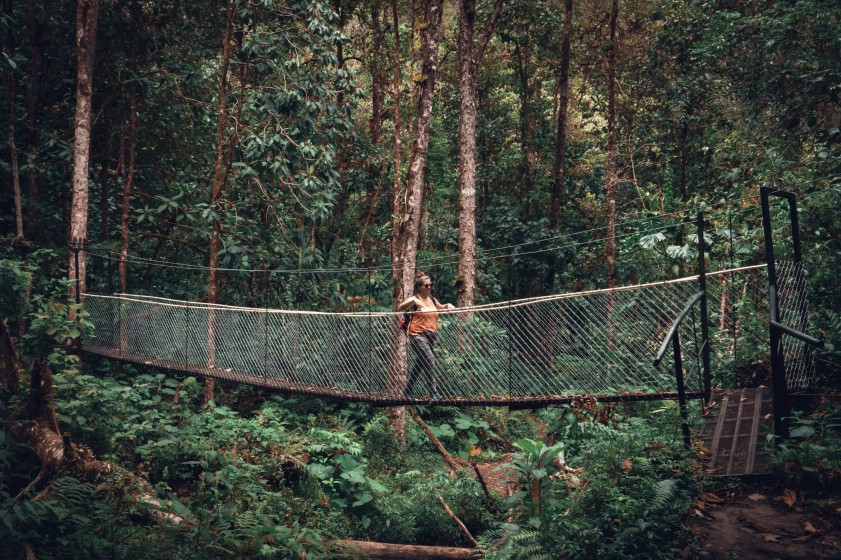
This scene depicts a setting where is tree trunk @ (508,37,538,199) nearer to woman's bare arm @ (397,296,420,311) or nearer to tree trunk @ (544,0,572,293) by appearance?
tree trunk @ (544,0,572,293)

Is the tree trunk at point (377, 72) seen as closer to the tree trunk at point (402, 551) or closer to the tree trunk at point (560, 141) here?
the tree trunk at point (560, 141)

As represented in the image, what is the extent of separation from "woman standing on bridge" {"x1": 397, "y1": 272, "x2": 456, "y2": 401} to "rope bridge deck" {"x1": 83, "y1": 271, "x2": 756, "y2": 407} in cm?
9

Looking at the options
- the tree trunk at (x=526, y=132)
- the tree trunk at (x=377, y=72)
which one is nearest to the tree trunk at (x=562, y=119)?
the tree trunk at (x=526, y=132)

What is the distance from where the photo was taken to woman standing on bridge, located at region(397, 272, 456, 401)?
4.87m

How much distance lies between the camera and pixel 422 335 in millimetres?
4945

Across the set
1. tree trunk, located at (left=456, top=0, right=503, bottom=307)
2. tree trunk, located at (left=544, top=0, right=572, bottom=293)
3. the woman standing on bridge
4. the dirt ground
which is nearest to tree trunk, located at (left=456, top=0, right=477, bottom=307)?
tree trunk, located at (left=456, top=0, right=503, bottom=307)

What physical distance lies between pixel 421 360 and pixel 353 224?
6211mm

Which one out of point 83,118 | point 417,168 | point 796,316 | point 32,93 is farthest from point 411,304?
point 32,93

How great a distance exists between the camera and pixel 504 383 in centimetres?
470

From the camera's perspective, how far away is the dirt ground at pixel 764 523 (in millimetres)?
2508

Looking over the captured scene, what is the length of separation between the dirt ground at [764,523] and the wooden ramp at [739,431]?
0.09 metres

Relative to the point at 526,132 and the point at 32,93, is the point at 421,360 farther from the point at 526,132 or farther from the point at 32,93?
the point at 526,132

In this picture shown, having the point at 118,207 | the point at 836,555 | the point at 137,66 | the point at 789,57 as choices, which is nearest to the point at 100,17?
the point at 137,66

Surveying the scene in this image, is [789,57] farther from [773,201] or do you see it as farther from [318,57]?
[318,57]
